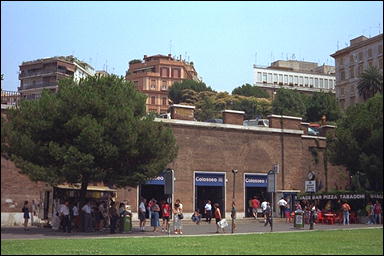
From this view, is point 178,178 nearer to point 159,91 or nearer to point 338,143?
point 338,143

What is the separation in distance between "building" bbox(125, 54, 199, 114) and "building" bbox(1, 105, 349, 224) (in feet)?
256

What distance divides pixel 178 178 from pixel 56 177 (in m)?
15.9

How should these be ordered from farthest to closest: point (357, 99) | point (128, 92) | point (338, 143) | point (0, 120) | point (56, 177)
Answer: point (357, 99)
point (338, 143)
point (128, 92)
point (56, 177)
point (0, 120)

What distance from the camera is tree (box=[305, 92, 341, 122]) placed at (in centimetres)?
9088

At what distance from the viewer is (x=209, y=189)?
45.5 m

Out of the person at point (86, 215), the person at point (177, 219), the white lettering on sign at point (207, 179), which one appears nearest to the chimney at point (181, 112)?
the white lettering on sign at point (207, 179)

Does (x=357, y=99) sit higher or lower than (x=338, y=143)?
higher

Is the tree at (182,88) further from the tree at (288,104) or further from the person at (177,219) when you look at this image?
the person at (177,219)

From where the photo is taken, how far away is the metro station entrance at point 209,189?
44.5 meters

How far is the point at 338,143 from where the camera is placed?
131ft

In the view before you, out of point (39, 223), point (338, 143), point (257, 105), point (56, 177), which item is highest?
point (257, 105)

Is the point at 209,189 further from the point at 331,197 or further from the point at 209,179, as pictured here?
the point at 331,197

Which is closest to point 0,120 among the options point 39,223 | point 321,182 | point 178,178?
point 39,223

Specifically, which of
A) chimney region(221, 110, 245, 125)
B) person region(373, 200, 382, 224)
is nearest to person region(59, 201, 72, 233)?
person region(373, 200, 382, 224)
